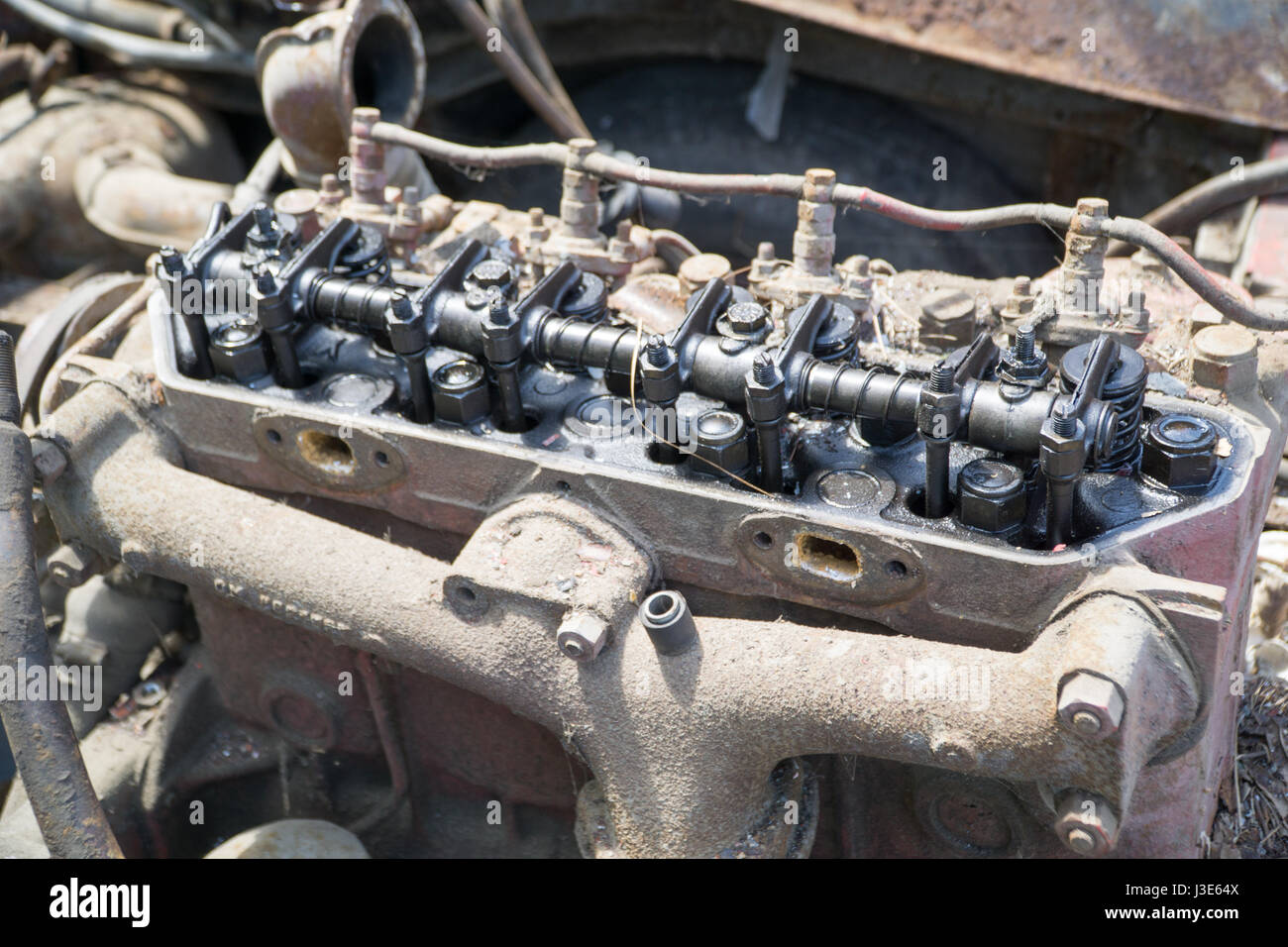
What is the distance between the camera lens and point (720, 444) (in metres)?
2.08

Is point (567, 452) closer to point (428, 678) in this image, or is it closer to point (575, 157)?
point (428, 678)

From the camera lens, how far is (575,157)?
107 inches

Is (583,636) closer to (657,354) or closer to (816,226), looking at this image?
(657,354)

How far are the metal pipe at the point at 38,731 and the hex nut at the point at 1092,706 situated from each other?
63.2 inches

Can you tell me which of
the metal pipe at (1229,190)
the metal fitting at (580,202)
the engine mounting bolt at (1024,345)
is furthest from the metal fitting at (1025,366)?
the metal pipe at (1229,190)

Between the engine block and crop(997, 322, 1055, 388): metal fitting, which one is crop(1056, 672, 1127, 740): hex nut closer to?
the engine block

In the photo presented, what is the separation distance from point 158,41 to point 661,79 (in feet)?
5.76

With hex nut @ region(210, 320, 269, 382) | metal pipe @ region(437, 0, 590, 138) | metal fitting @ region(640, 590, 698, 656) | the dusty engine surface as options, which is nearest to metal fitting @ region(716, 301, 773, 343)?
the dusty engine surface

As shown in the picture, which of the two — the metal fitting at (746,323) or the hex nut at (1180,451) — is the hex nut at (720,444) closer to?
the metal fitting at (746,323)

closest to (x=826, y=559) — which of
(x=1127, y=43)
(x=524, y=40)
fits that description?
(x=1127, y=43)

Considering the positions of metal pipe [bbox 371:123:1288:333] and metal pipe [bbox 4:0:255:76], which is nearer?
metal pipe [bbox 371:123:1288:333]

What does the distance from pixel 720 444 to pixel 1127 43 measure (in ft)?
6.76

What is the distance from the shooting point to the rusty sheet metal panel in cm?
325

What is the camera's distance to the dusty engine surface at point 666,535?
6.22ft
